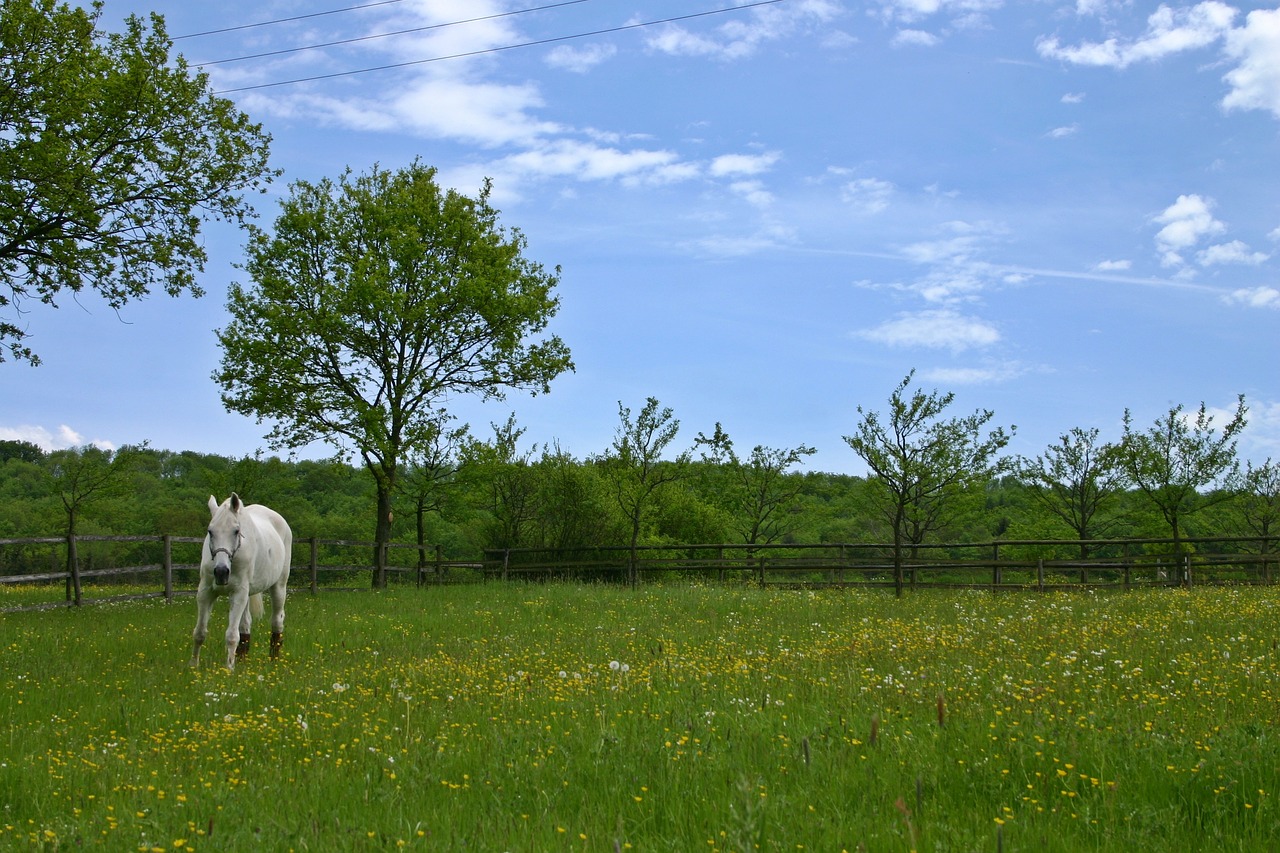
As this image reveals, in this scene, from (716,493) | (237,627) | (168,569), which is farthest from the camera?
(716,493)

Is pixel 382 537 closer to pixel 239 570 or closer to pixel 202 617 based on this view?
pixel 239 570

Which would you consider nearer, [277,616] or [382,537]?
[277,616]

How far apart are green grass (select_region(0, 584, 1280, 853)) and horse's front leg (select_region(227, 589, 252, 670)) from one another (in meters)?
0.33

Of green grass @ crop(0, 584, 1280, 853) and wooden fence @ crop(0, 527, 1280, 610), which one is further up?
green grass @ crop(0, 584, 1280, 853)

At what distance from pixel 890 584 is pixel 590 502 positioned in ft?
37.1

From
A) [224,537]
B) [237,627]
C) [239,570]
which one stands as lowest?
[237,627]

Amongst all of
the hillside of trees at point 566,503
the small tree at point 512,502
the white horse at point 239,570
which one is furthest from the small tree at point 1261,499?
the white horse at point 239,570

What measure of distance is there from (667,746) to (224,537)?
24.0 ft

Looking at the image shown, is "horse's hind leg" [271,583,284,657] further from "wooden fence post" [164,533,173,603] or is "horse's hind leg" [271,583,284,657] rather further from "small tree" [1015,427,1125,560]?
"small tree" [1015,427,1125,560]

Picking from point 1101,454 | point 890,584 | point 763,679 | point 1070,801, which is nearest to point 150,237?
point 763,679

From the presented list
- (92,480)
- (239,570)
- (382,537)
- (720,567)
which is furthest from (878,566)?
(92,480)

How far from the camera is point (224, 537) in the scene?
34.7 ft

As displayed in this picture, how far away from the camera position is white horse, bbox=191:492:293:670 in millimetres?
10523

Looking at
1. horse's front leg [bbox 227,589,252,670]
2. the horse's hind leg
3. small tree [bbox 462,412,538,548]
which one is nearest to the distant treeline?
small tree [bbox 462,412,538,548]
